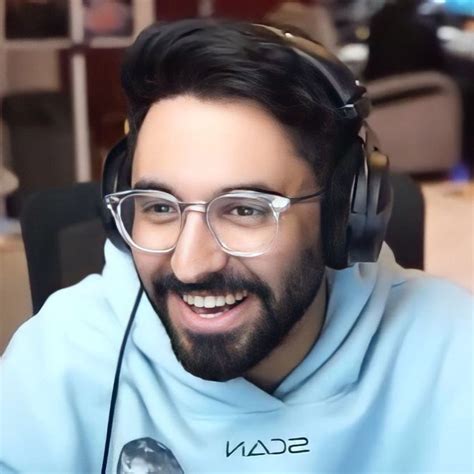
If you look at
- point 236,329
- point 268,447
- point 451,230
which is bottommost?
point 451,230

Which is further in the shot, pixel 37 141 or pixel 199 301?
pixel 37 141

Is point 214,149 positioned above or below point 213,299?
above

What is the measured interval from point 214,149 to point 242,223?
0.07 m

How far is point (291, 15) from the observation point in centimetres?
148

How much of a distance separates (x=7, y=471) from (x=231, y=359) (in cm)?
24

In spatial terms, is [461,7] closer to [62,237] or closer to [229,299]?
[62,237]

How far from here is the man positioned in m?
0.72

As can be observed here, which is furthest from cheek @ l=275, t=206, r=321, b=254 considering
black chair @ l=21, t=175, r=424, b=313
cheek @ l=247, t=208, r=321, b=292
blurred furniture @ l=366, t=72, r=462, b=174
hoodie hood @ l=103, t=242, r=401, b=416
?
blurred furniture @ l=366, t=72, r=462, b=174

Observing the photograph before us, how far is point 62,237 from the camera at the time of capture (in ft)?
3.30

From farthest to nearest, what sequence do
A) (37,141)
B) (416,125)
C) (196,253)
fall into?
(416,125), (37,141), (196,253)

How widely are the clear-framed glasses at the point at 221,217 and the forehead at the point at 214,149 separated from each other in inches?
0.4

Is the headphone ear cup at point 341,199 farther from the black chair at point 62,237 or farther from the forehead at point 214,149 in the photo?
the black chair at point 62,237

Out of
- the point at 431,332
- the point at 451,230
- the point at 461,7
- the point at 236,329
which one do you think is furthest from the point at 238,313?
the point at 461,7

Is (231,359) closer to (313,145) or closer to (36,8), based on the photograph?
(313,145)
